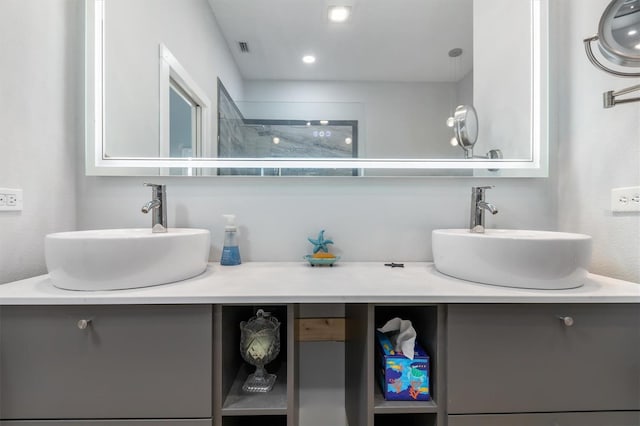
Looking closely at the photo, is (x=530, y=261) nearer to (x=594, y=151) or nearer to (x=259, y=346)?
(x=594, y=151)

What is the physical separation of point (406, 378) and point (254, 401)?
40cm

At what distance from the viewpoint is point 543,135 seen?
1.14 m

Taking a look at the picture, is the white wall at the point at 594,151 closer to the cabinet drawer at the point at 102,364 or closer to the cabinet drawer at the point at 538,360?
the cabinet drawer at the point at 538,360

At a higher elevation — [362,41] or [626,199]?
[362,41]

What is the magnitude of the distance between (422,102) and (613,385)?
1025 mm

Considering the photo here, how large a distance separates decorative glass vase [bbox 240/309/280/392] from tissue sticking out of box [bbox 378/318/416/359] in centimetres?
33

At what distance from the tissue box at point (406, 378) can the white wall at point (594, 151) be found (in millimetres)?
735

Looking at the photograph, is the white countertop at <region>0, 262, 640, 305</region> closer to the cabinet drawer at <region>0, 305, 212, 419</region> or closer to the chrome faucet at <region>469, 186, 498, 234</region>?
the cabinet drawer at <region>0, 305, 212, 419</region>

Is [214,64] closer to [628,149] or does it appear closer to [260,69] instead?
[260,69]

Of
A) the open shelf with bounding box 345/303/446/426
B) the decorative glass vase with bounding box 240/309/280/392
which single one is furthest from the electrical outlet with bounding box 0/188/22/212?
the open shelf with bounding box 345/303/446/426

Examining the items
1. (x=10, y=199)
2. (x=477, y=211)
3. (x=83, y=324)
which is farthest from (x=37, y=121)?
(x=477, y=211)

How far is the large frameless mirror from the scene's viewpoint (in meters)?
1.14

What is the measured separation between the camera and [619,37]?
0.84 m

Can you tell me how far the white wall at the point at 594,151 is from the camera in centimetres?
89
